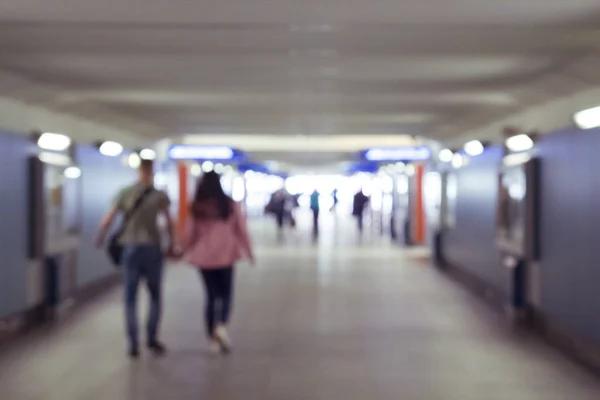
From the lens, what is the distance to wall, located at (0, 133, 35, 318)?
780 cm

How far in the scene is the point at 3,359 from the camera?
7113mm

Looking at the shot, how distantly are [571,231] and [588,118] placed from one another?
1.16 m

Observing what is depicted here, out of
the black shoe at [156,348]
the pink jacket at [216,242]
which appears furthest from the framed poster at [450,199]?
the black shoe at [156,348]

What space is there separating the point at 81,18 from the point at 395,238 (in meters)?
18.5

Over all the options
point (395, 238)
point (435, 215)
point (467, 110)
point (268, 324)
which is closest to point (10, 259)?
point (268, 324)

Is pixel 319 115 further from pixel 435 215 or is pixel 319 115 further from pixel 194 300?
pixel 435 215

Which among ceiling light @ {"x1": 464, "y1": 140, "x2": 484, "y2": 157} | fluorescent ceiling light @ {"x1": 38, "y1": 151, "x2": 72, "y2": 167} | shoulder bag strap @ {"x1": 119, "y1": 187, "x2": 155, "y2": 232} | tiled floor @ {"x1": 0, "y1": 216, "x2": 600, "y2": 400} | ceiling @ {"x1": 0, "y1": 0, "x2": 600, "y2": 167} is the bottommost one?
tiled floor @ {"x1": 0, "y1": 216, "x2": 600, "y2": 400}

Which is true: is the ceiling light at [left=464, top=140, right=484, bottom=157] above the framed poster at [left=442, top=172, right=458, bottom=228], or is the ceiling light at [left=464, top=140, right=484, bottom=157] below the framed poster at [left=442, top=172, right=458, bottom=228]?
above

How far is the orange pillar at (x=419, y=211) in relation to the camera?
67.6 feet

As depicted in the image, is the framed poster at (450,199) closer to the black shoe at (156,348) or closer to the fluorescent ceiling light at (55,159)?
the fluorescent ceiling light at (55,159)

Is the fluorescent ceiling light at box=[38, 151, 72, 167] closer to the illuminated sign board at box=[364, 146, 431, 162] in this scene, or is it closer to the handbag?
the handbag

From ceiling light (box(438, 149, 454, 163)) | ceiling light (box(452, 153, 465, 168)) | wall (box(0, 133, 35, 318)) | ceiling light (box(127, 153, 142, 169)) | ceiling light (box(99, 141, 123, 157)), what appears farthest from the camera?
ceiling light (box(438, 149, 454, 163))

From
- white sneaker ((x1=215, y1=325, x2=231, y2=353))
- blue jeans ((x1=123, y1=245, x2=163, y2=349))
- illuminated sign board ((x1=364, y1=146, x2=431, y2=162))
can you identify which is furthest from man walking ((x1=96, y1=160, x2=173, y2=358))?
illuminated sign board ((x1=364, y1=146, x2=431, y2=162))

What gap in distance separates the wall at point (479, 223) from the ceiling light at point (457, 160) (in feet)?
0.35
